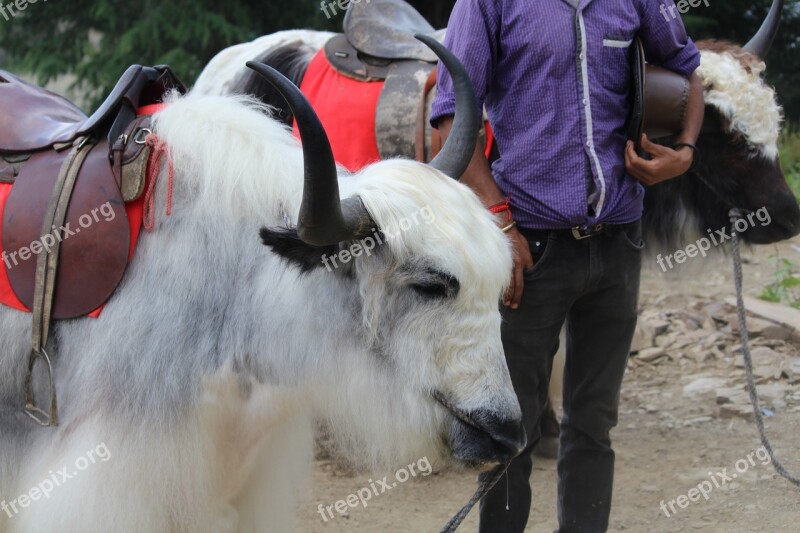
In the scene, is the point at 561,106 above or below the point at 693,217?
above

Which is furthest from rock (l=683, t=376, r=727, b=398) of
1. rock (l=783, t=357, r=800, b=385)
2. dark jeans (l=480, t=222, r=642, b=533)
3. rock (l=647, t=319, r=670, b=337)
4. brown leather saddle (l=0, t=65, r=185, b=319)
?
brown leather saddle (l=0, t=65, r=185, b=319)

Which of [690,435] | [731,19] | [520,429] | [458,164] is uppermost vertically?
[458,164]

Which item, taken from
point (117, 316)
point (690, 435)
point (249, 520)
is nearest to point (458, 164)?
point (117, 316)

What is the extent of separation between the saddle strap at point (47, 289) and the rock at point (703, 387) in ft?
13.1

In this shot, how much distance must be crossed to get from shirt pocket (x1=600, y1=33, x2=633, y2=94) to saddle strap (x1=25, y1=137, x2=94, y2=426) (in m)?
1.64

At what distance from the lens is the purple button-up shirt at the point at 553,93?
3041 mm

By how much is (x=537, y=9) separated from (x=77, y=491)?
1.96m

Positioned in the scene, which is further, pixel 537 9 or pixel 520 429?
pixel 537 9

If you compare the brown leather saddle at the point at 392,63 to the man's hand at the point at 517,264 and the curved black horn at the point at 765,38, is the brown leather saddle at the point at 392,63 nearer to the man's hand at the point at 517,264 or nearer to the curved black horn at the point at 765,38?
the man's hand at the point at 517,264

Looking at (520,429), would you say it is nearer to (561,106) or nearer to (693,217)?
(561,106)

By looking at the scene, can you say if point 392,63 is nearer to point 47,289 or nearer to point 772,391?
point 47,289

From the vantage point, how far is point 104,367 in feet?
8.57

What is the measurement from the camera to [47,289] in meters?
2.66

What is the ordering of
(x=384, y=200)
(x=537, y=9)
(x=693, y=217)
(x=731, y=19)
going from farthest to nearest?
1. (x=731, y=19)
2. (x=693, y=217)
3. (x=537, y=9)
4. (x=384, y=200)
